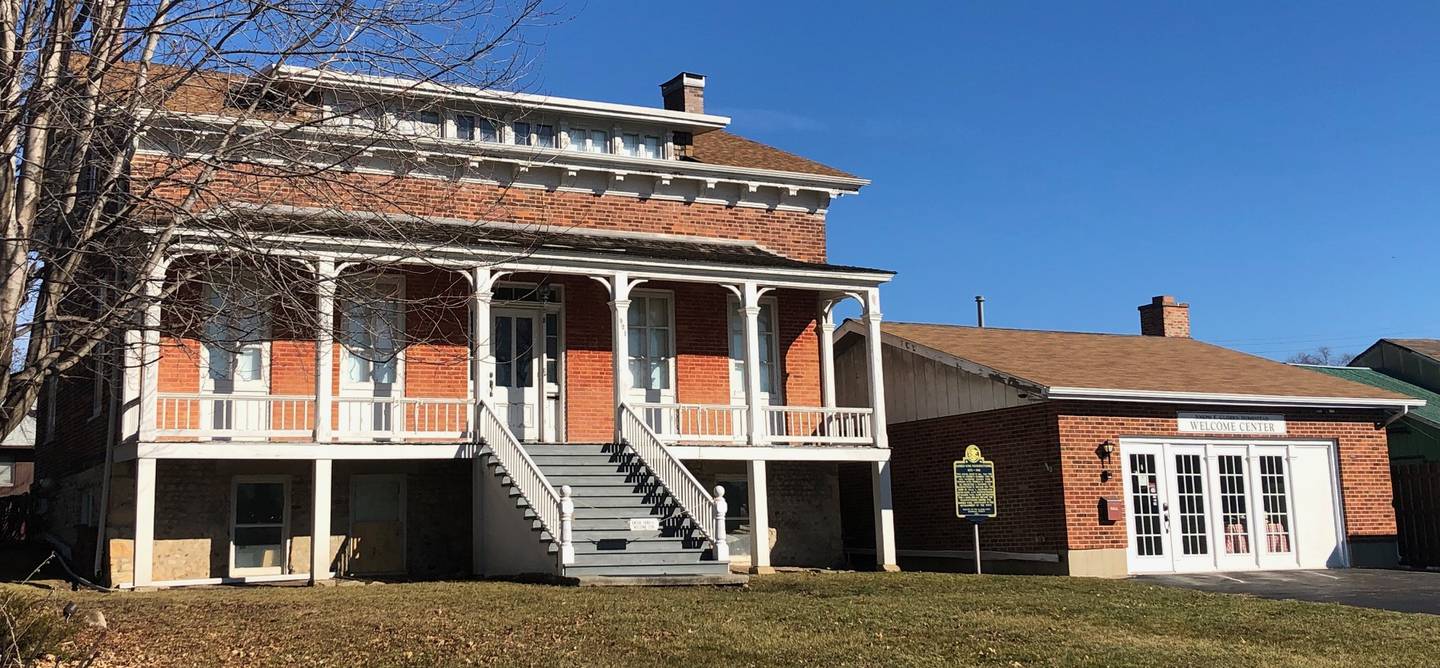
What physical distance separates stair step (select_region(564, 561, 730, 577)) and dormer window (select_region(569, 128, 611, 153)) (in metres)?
8.43

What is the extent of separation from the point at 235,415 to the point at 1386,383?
78.3 ft

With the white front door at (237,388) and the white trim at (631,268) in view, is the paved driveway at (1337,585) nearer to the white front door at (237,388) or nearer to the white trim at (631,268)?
the white trim at (631,268)

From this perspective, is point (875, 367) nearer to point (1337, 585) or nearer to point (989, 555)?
point (989, 555)

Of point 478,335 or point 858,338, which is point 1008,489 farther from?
point 478,335

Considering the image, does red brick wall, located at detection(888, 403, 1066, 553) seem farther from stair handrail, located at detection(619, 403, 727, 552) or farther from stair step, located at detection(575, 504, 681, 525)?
stair step, located at detection(575, 504, 681, 525)

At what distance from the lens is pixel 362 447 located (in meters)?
17.1

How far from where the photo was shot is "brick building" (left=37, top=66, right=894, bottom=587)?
1638 centimetres

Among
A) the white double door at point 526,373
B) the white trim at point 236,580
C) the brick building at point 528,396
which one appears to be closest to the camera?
the brick building at point 528,396

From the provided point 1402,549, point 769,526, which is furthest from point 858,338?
point 1402,549

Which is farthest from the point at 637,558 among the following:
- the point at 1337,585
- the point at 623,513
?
the point at 1337,585

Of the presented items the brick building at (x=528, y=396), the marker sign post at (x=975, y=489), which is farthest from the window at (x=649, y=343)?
the marker sign post at (x=975, y=489)

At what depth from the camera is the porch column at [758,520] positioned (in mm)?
18844

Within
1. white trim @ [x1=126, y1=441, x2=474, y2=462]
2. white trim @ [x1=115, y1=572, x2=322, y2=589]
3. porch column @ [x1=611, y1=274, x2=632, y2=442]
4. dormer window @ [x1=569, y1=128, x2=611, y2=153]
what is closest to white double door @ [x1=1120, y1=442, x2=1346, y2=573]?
porch column @ [x1=611, y1=274, x2=632, y2=442]

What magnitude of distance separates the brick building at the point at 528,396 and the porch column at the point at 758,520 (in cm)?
5
